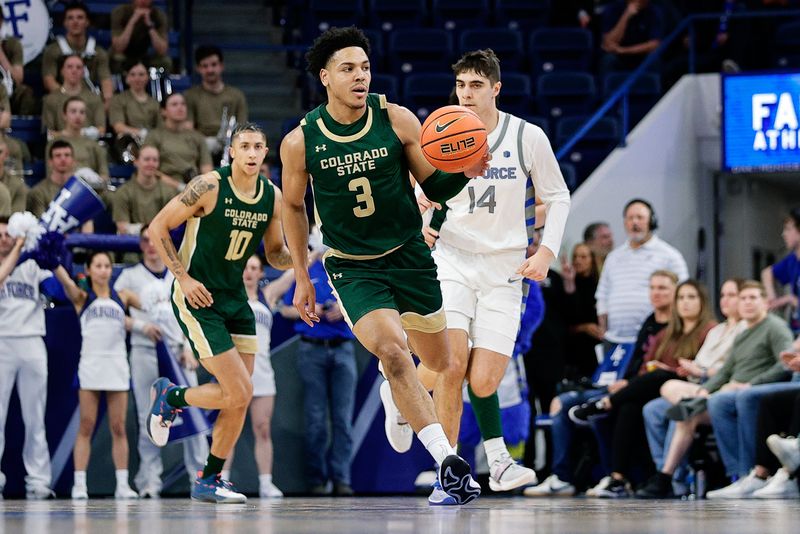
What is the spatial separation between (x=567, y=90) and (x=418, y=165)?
9.64 metres

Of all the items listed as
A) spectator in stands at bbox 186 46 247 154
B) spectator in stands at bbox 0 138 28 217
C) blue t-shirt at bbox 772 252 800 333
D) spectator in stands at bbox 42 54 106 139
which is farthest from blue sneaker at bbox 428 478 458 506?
spectator in stands at bbox 186 46 247 154

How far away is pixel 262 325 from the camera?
439 inches

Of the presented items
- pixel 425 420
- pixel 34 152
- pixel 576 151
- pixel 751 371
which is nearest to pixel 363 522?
pixel 425 420

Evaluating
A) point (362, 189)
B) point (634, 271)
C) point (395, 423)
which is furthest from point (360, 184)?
point (634, 271)

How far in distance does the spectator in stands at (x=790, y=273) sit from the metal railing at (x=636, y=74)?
2970 millimetres

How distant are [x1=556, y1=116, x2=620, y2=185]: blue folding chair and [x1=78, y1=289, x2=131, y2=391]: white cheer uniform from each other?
6233mm

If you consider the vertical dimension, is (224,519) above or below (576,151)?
below

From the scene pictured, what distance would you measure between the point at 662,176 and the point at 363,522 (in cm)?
1092

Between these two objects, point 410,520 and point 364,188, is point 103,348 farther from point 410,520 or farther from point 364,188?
point 410,520

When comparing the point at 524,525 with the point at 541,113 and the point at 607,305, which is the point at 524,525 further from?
the point at 541,113

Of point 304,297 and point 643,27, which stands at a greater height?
point 643,27

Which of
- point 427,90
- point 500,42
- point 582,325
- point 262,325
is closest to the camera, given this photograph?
Answer: point 262,325

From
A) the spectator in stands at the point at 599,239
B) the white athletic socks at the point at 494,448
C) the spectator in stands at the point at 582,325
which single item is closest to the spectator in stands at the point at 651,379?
the spectator in stands at the point at 582,325

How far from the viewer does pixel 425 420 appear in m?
6.39
